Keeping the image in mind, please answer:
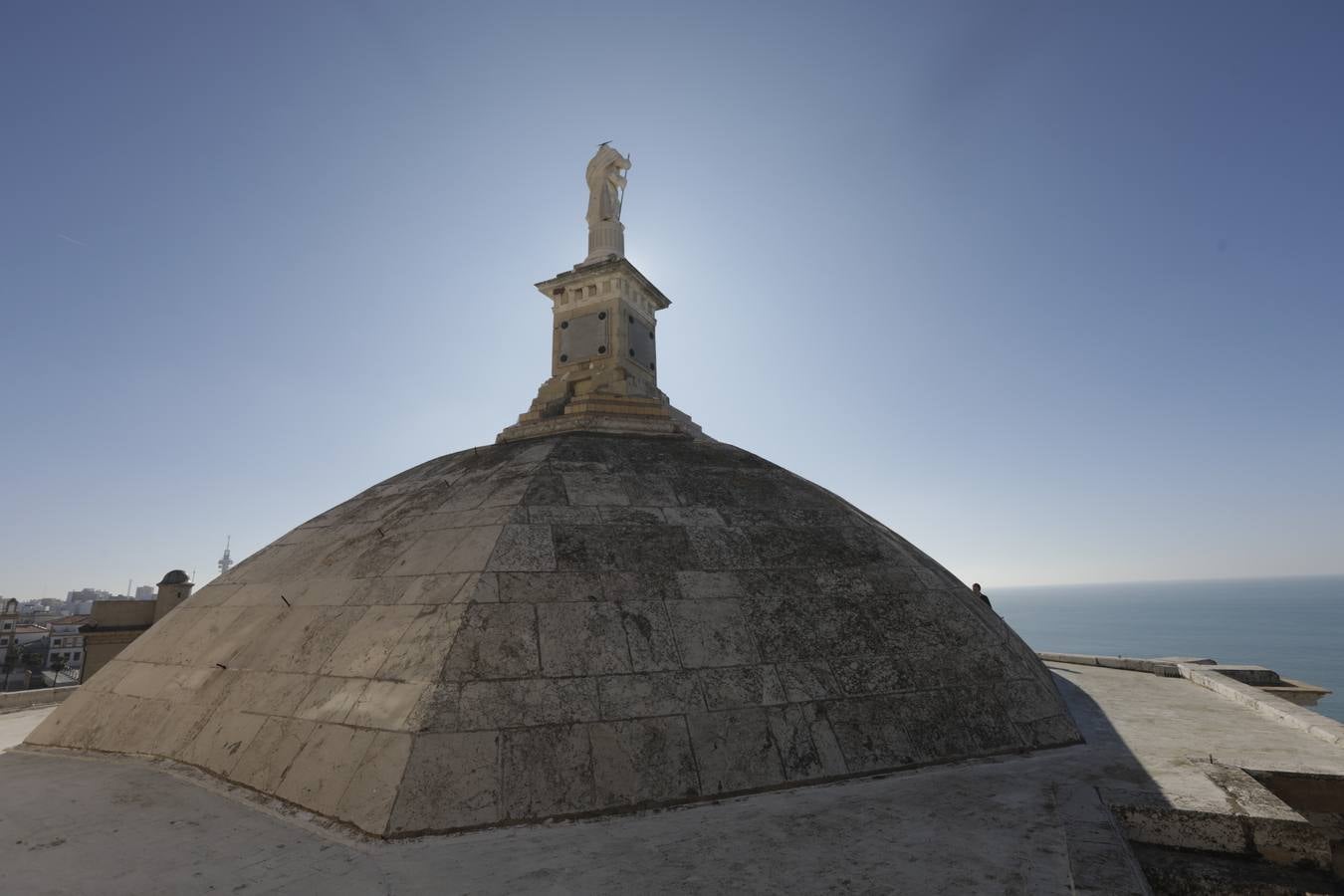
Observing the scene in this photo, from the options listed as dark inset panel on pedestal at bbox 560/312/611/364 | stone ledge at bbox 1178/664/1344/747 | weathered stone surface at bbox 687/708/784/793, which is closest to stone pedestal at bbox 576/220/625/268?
dark inset panel on pedestal at bbox 560/312/611/364

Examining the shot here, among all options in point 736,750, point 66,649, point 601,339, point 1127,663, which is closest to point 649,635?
point 736,750

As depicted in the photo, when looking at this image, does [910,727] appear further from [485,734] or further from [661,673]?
[485,734]

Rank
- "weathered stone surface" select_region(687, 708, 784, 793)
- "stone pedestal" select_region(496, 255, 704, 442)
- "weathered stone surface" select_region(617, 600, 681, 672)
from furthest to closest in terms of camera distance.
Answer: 1. "stone pedestal" select_region(496, 255, 704, 442)
2. "weathered stone surface" select_region(617, 600, 681, 672)
3. "weathered stone surface" select_region(687, 708, 784, 793)

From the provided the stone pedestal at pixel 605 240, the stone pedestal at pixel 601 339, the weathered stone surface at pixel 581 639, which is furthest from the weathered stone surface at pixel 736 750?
the stone pedestal at pixel 605 240

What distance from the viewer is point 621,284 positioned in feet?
58.9

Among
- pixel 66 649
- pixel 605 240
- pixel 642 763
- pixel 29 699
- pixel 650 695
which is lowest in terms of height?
pixel 66 649

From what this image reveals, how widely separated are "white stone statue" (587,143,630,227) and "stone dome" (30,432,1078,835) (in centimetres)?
1082

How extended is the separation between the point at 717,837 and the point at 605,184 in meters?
19.0

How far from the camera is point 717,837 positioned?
5.83 m

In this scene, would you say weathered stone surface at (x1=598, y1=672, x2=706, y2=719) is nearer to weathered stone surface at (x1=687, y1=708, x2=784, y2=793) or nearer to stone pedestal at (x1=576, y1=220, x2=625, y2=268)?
weathered stone surface at (x1=687, y1=708, x2=784, y2=793)

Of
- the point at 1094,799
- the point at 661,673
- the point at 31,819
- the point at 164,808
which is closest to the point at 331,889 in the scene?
the point at 164,808

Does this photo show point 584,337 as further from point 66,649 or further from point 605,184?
point 66,649

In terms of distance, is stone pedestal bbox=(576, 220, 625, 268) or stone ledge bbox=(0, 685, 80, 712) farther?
stone pedestal bbox=(576, 220, 625, 268)

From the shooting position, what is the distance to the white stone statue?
65.0ft
